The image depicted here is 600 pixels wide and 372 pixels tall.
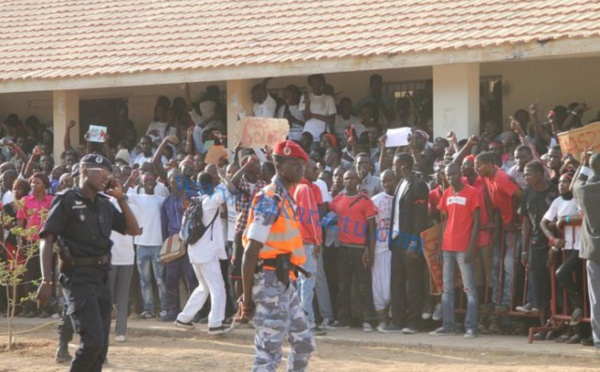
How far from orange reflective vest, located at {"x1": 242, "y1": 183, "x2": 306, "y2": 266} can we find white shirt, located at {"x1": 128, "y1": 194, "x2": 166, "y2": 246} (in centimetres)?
612

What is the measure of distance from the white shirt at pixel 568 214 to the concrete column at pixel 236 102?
607 cm

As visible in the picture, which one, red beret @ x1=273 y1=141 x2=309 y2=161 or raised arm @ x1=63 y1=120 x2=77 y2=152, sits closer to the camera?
red beret @ x1=273 y1=141 x2=309 y2=161

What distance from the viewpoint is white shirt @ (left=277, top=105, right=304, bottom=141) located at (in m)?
15.7

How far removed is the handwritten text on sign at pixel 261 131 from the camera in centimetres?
1312

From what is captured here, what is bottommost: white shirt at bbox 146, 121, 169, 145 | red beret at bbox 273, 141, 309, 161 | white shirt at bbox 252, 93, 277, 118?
red beret at bbox 273, 141, 309, 161

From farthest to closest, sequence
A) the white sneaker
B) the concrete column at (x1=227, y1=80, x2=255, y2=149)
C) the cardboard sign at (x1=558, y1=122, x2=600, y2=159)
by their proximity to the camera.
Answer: the concrete column at (x1=227, y1=80, x2=255, y2=149)
the white sneaker
the cardboard sign at (x1=558, y1=122, x2=600, y2=159)

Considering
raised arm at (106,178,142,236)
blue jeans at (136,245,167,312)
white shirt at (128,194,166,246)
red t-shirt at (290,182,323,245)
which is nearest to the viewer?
raised arm at (106,178,142,236)

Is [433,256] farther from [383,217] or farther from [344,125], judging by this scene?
[344,125]

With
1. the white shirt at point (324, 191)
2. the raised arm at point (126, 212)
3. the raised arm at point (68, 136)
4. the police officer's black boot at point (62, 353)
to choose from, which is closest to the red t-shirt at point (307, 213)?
the white shirt at point (324, 191)

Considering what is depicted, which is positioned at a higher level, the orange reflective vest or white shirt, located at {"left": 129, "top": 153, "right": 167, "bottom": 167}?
white shirt, located at {"left": 129, "top": 153, "right": 167, "bottom": 167}

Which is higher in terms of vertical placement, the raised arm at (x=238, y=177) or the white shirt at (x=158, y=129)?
the white shirt at (x=158, y=129)

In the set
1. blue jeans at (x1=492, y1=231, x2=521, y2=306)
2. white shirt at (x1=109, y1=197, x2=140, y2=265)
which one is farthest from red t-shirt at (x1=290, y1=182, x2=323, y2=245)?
blue jeans at (x1=492, y1=231, x2=521, y2=306)

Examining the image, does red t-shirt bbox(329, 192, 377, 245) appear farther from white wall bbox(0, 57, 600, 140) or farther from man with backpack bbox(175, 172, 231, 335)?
white wall bbox(0, 57, 600, 140)

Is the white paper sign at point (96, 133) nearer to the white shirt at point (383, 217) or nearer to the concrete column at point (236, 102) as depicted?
the concrete column at point (236, 102)
